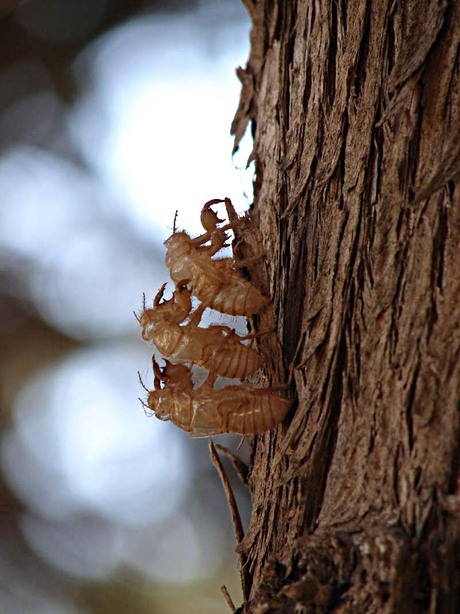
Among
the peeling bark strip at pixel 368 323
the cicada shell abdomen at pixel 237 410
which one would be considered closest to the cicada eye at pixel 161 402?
the cicada shell abdomen at pixel 237 410

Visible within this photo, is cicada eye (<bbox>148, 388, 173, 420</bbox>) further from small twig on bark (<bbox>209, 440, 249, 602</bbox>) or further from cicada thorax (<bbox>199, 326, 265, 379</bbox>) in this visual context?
small twig on bark (<bbox>209, 440, 249, 602</bbox>)

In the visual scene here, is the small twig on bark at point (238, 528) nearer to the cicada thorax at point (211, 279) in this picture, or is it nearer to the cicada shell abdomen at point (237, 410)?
the cicada shell abdomen at point (237, 410)

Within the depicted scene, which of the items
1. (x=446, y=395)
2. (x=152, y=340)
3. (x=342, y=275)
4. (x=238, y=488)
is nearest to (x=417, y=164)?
(x=342, y=275)

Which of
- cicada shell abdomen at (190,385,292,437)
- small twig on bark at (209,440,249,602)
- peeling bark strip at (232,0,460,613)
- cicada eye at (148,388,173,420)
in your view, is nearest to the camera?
peeling bark strip at (232,0,460,613)

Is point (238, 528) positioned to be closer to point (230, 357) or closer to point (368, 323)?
point (230, 357)

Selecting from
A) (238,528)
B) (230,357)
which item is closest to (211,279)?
(230,357)

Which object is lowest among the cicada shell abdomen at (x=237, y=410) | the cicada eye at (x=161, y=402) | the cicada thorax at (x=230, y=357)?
the cicada shell abdomen at (x=237, y=410)

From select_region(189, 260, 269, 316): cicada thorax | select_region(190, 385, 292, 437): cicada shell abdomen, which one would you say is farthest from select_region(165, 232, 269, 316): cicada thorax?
select_region(190, 385, 292, 437): cicada shell abdomen

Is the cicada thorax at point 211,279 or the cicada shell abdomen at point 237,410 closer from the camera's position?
the cicada shell abdomen at point 237,410

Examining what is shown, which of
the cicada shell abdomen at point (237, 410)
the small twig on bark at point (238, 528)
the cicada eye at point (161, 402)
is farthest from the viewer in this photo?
the cicada eye at point (161, 402)
